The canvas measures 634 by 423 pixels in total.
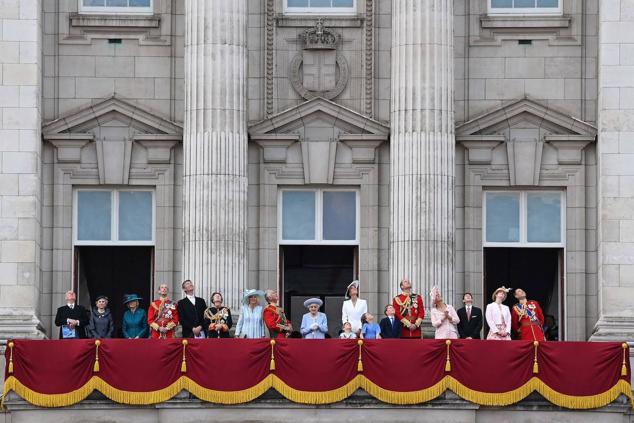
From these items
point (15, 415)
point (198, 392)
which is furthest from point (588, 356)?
point (15, 415)

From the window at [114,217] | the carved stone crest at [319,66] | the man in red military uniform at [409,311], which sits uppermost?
the carved stone crest at [319,66]

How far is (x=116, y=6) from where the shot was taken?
6675 cm

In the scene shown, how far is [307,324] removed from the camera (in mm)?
60406

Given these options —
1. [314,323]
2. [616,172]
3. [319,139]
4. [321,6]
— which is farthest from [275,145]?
[616,172]

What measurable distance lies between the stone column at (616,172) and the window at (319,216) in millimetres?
6644

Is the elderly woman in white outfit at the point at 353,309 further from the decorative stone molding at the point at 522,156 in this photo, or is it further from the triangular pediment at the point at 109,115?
the triangular pediment at the point at 109,115

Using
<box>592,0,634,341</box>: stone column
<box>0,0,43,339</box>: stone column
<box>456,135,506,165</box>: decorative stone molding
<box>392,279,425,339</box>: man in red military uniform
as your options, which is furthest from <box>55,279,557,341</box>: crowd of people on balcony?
<box>456,135,506,165</box>: decorative stone molding

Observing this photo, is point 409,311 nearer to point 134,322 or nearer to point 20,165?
point 134,322

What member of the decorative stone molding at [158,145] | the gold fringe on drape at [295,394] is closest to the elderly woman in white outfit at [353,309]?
the gold fringe on drape at [295,394]

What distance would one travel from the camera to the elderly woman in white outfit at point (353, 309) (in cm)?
6097

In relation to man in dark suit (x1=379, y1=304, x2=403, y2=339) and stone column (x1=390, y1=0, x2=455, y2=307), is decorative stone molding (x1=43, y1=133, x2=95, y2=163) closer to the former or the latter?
stone column (x1=390, y1=0, x2=455, y2=307)

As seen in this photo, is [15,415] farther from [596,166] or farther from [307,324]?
[596,166]

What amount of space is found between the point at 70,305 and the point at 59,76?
301 inches

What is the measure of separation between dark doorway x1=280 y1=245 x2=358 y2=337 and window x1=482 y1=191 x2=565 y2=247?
3736 mm
